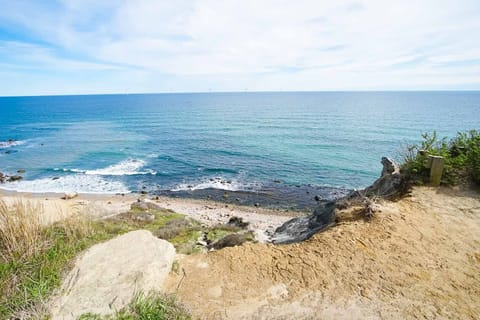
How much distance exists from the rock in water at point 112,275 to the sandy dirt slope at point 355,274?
0.52m

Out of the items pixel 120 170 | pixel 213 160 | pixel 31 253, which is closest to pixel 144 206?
pixel 120 170

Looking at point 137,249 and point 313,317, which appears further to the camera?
point 137,249

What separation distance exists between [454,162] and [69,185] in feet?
117

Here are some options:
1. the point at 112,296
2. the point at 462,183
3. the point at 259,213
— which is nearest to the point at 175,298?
the point at 112,296

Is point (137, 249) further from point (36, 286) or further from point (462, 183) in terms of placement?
point (462, 183)

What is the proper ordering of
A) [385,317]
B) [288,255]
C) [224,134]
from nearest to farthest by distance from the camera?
[385,317] → [288,255] → [224,134]

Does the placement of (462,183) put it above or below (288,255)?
above

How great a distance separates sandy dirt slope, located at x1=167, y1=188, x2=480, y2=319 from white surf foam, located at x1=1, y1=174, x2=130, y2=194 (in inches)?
1034

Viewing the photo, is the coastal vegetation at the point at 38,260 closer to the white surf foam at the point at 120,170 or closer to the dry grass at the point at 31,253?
the dry grass at the point at 31,253

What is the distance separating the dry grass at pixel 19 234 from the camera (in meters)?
5.61

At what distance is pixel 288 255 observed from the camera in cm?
657

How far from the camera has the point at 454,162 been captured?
32.3ft

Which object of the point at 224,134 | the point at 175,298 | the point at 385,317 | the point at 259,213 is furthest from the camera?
the point at 224,134

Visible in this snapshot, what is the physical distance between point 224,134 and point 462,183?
4793cm
